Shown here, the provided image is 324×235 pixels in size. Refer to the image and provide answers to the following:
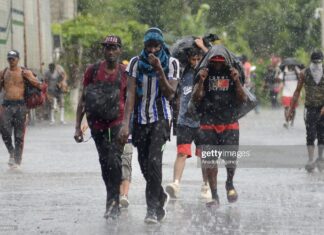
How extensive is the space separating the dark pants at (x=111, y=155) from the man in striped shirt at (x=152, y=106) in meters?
0.27

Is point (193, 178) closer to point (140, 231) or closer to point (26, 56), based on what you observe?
point (140, 231)

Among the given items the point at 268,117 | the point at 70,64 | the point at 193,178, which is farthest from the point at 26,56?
the point at 193,178

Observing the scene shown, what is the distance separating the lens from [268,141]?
77.3ft

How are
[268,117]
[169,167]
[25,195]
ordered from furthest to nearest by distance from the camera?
[268,117] < [169,167] < [25,195]

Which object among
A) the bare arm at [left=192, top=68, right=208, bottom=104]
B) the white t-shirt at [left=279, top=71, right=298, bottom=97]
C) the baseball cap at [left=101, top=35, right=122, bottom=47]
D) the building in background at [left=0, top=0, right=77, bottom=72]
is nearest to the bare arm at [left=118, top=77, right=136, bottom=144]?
the baseball cap at [left=101, top=35, right=122, bottom=47]

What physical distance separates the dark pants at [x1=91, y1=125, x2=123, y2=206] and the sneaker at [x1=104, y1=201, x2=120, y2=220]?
0.07 metres

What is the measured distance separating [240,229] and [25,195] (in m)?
3.74

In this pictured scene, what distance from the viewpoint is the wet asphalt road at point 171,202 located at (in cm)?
1066

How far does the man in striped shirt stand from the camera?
1095 cm

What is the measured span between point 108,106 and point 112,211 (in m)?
0.95

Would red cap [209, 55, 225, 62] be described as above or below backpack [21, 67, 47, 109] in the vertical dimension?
above

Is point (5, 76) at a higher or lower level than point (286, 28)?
higher

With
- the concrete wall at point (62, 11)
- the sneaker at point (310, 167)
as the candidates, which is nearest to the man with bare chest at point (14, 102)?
the sneaker at point (310, 167)

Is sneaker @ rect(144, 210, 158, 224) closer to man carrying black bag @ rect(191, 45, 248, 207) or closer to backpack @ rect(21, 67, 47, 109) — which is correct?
man carrying black bag @ rect(191, 45, 248, 207)
